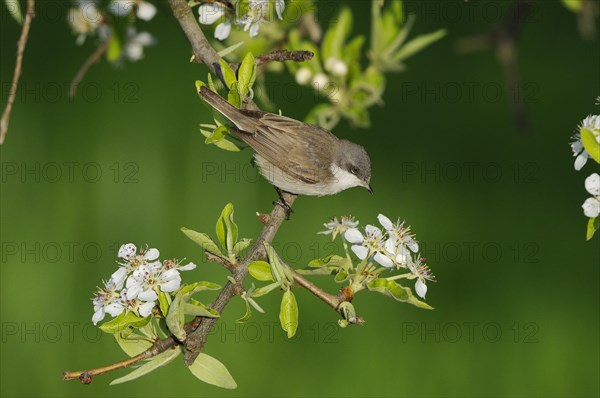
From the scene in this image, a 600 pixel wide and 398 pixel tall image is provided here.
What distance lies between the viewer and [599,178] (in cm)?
146

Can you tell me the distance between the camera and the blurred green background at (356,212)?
284 centimetres

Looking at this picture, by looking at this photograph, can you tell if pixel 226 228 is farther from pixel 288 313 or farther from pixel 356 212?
pixel 356 212

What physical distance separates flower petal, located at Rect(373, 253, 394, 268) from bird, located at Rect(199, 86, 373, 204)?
0.87 meters

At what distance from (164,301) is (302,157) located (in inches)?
44.7

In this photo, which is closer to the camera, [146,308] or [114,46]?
[146,308]

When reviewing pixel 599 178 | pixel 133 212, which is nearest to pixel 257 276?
pixel 599 178

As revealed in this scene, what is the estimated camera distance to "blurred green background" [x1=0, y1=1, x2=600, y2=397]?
284cm

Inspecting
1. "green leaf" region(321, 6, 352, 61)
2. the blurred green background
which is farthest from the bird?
the blurred green background

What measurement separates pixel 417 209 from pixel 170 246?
39.6 inches

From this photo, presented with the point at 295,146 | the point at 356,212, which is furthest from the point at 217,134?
the point at 356,212

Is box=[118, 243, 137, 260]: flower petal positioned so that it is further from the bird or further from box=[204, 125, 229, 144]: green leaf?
the bird

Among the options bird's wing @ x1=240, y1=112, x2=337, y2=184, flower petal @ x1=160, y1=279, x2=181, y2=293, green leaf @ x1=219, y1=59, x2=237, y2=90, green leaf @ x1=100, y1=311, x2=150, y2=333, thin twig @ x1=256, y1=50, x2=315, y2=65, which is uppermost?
thin twig @ x1=256, y1=50, x2=315, y2=65

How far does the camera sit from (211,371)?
155 cm

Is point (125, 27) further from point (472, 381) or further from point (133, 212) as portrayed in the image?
point (472, 381)
